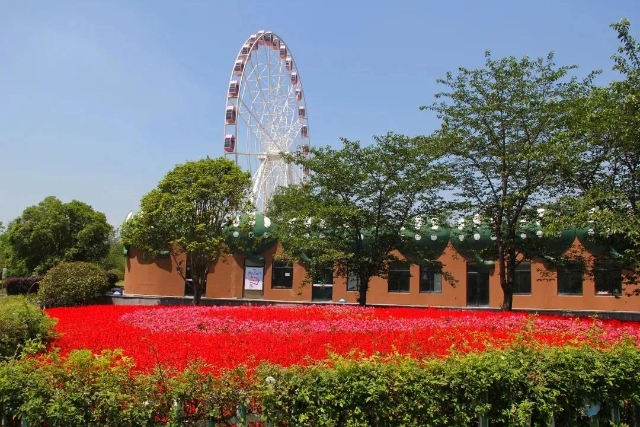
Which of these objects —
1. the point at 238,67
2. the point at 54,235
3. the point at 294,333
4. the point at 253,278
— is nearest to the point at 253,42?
the point at 238,67

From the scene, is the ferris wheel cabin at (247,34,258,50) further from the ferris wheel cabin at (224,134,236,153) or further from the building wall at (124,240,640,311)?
the building wall at (124,240,640,311)

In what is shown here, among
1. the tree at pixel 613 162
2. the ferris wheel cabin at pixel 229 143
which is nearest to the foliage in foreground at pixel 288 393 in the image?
the tree at pixel 613 162

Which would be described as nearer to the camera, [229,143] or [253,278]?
[253,278]

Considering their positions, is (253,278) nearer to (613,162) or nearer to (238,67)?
(238,67)

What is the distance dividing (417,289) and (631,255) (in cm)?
1536

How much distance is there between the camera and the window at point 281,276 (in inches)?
1119

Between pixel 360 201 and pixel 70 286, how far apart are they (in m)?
9.09

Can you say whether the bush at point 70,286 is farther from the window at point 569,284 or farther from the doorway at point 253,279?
the window at point 569,284

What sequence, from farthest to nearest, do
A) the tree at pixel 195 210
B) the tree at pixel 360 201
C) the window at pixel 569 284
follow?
the window at pixel 569 284
the tree at pixel 195 210
the tree at pixel 360 201

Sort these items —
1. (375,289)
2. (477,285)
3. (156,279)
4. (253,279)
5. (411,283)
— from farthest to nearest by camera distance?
(253,279) < (156,279) < (375,289) < (411,283) < (477,285)

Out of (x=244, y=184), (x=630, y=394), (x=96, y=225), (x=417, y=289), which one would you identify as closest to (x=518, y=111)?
(x=244, y=184)

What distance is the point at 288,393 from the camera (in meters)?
3.82

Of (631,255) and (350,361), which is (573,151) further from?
(350,361)

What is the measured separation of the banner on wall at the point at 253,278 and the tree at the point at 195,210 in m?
7.72
